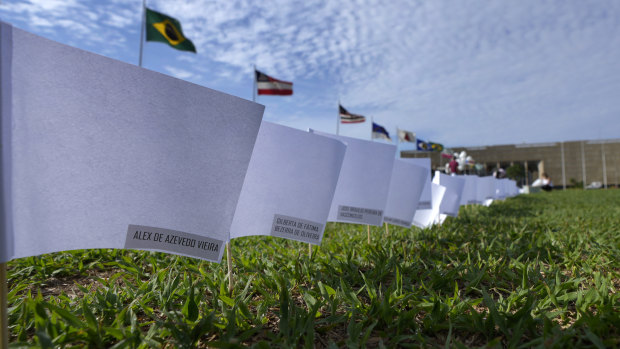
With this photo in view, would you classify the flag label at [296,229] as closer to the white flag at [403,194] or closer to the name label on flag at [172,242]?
the name label on flag at [172,242]

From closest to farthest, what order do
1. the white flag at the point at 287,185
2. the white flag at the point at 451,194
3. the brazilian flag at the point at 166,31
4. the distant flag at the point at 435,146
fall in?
1. the white flag at the point at 287,185
2. the white flag at the point at 451,194
3. the brazilian flag at the point at 166,31
4. the distant flag at the point at 435,146

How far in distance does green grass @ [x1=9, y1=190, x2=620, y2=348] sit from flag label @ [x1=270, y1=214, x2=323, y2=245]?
0.26m

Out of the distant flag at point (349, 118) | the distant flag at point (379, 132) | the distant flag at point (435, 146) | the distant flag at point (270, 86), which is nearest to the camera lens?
the distant flag at point (270, 86)

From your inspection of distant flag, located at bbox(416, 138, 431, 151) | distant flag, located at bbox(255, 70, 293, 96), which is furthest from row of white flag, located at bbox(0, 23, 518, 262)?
distant flag, located at bbox(416, 138, 431, 151)

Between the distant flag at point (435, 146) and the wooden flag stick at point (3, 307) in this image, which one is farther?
the distant flag at point (435, 146)

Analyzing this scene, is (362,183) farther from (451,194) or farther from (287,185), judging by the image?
(451,194)

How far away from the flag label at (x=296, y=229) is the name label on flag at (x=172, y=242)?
608 mm

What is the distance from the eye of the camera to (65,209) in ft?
4.01

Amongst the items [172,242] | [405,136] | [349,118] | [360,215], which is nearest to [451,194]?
[360,215]

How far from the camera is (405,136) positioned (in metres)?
25.7

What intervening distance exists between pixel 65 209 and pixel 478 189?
946 cm

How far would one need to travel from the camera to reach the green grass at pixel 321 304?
1382 millimetres

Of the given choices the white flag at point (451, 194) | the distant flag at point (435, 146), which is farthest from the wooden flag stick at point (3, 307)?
the distant flag at point (435, 146)

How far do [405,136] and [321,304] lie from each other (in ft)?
82.4
